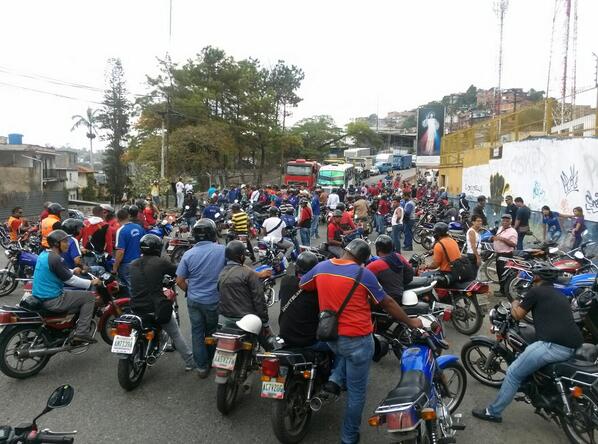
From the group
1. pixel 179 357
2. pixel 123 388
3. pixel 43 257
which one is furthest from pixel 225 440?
pixel 43 257

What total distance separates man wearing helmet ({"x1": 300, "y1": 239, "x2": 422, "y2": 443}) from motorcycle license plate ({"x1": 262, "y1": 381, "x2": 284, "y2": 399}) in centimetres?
55

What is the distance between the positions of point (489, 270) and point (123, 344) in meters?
8.29

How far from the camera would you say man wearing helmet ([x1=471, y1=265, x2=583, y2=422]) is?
3863 mm

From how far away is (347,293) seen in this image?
3.50m

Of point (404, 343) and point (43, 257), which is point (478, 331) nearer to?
point (404, 343)

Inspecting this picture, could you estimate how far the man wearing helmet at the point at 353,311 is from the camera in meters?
3.51

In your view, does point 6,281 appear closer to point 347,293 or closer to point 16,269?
point 16,269

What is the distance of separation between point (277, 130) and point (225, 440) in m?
38.6

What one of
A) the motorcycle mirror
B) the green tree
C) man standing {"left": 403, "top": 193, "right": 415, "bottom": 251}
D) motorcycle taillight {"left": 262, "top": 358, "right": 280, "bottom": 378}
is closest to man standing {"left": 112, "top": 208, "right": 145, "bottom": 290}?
motorcycle taillight {"left": 262, "top": 358, "right": 280, "bottom": 378}

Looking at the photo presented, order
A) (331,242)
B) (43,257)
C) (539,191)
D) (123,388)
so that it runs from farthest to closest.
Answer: (539,191) < (331,242) < (43,257) < (123,388)

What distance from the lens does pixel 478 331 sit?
6.80m

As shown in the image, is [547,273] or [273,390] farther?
[547,273]

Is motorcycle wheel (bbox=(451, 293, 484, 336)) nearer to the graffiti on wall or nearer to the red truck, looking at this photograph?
the graffiti on wall

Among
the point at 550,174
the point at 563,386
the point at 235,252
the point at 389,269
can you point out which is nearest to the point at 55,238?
the point at 235,252
